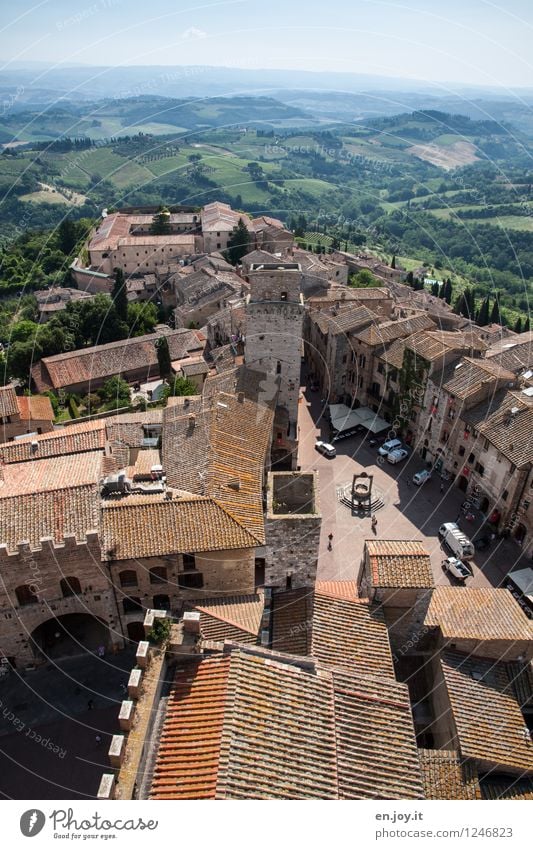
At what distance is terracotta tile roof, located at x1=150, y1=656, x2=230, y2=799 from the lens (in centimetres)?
1636

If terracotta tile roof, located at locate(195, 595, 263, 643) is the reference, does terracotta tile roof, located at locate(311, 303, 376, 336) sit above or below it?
above

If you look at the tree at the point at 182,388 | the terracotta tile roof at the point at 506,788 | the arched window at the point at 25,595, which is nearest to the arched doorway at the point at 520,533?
the terracotta tile roof at the point at 506,788

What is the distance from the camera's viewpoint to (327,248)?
124250mm

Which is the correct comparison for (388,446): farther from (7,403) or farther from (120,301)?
(120,301)

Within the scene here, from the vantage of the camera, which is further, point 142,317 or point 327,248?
point 327,248

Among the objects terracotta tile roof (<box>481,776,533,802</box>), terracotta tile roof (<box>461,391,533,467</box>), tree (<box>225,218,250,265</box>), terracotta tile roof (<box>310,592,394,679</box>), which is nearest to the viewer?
terracotta tile roof (<box>310,592,394,679</box>)

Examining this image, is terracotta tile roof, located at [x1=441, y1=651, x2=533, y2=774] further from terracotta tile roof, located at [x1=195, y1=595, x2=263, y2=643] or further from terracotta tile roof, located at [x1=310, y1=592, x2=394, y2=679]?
terracotta tile roof, located at [x1=195, y1=595, x2=263, y2=643]

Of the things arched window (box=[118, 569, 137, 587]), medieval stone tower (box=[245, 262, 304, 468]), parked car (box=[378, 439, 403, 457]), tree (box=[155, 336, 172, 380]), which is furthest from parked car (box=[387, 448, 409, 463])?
arched window (box=[118, 569, 137, 587])

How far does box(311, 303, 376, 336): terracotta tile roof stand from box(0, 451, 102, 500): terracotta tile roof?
109 feet

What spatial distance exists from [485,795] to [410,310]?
5882 cm

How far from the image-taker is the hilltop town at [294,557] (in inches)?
723

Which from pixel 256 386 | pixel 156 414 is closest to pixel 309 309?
pixel 256 386
